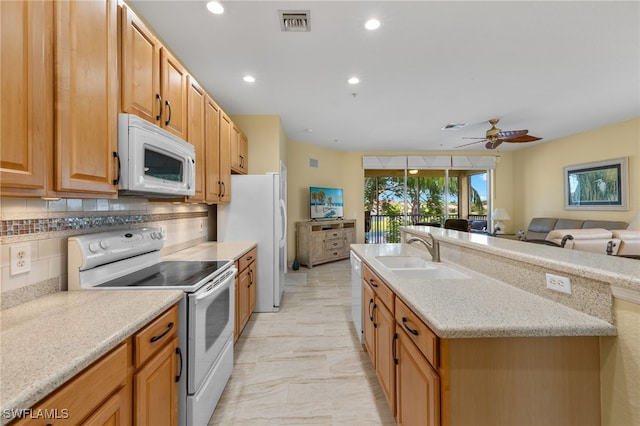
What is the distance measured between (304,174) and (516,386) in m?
5.28

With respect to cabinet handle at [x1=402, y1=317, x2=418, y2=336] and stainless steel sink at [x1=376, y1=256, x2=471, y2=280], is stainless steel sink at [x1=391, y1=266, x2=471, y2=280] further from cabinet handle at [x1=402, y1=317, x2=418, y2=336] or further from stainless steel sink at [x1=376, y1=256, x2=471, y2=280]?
cabinet handle at [x1=402, y1=317, x2=418, y2=336]

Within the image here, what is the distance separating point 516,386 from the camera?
37.2 inches

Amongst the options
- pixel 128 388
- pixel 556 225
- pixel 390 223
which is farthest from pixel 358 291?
pixel 556 225

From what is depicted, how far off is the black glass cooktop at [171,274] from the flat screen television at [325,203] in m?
3.85

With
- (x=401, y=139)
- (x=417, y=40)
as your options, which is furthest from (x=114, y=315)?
(x=401, y=139)

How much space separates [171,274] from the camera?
65.3 inches

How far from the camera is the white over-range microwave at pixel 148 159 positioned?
4.38 feet

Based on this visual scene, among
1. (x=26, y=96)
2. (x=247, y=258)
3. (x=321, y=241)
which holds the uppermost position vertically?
(x=26, y=96)

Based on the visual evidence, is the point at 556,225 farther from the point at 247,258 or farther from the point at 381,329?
the point at 247,258

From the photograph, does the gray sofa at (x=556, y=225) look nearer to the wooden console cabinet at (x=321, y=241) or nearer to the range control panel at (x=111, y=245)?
the wooden console cabinet at (x=321, y=241)

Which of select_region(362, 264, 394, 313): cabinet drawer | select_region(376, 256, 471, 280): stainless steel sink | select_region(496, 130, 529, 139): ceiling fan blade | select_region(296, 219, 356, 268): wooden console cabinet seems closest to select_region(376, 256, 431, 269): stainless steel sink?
select_region(376, 256, 471, 280): stainless steel sink

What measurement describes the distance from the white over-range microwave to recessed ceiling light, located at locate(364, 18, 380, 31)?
5.60ft

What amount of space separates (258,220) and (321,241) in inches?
102

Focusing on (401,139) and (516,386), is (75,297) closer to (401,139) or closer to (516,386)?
(516,386)
